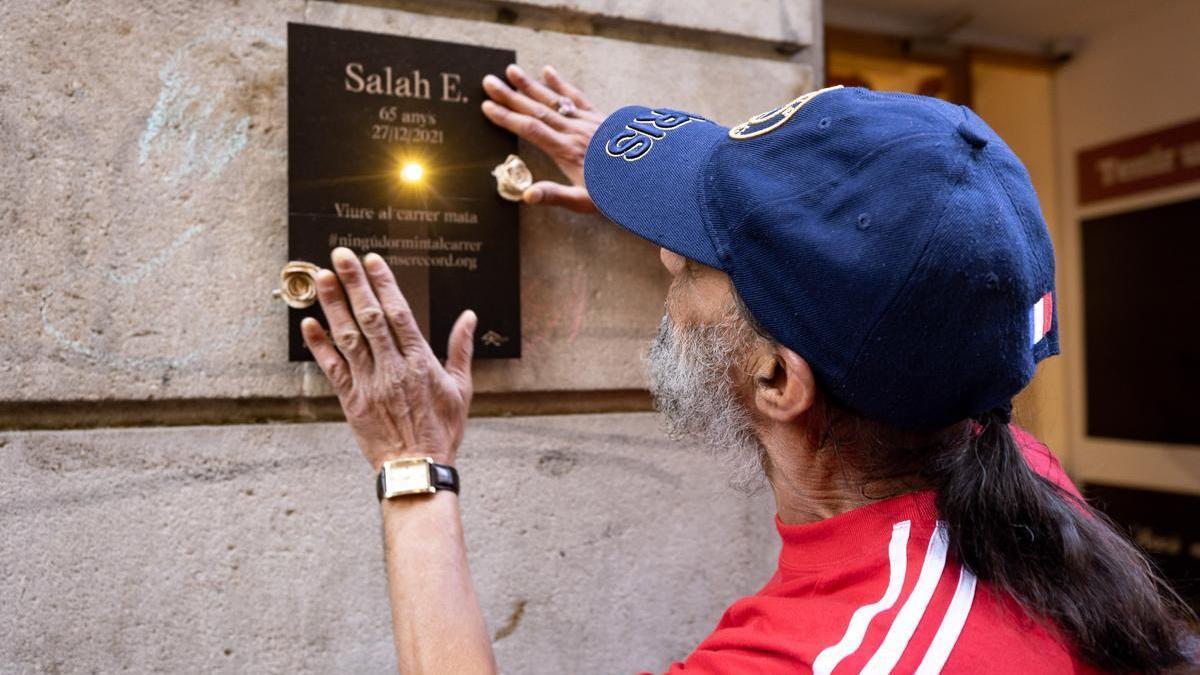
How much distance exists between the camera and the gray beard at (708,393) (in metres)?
1.56

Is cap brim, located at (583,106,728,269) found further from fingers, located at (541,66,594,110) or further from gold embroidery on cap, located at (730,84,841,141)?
fingers, located at (541,66,594,110)

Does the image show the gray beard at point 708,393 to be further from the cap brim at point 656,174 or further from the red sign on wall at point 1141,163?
the red sign on wall at point 1141,163

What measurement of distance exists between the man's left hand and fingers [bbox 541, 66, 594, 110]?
715mm

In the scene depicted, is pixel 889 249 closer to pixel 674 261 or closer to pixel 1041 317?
pixel 1041 317

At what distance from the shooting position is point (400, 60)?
6.58 ft

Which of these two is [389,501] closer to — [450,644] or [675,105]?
[450,644]

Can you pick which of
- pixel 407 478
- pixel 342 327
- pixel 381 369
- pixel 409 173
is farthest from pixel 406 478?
pixel 409 173

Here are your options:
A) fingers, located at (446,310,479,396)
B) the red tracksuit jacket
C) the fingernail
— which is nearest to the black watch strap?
fingers, located at (446,310,479,396)

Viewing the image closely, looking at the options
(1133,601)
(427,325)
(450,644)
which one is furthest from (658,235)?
(1133,601)

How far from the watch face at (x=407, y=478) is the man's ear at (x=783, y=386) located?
2.06 feet

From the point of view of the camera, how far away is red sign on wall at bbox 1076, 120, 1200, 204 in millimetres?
5656

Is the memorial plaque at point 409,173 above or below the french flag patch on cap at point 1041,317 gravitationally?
above

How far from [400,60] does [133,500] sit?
1140 mm

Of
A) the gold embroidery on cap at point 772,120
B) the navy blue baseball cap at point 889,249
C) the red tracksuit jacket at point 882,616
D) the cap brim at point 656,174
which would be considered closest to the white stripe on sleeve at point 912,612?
the red tracksuit jacket at point 882,616
